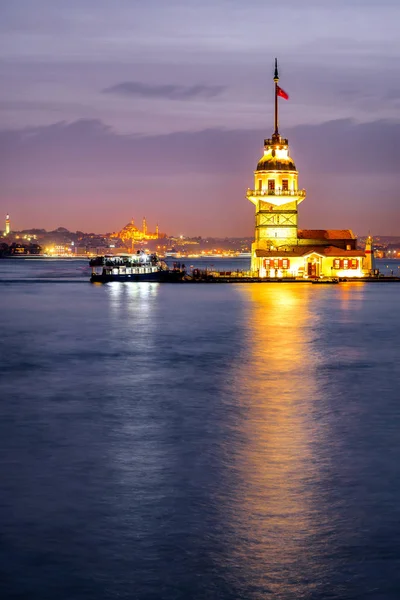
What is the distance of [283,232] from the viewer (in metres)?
97.8

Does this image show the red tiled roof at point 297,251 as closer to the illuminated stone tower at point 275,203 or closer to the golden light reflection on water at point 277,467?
the illuminated stone tower at point 275,203

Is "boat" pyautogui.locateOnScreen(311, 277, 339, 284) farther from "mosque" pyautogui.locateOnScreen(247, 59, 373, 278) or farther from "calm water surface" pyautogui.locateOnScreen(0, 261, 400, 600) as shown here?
"calm water surface" pyautogui.locateOnScreen(0, 261, 400, 600)

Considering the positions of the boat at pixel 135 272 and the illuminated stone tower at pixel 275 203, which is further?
the boat at pixel 135 272

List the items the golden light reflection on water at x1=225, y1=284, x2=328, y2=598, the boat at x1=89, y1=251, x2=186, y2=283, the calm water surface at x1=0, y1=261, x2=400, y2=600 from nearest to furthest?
the calm water surface at x1=0, y1=261, x2=400, y2=600
the golden light reflection on water at x1=225, y1=284, x2=328, y2=598
the boat at x1=89, y1=251, x2=186, y2=283

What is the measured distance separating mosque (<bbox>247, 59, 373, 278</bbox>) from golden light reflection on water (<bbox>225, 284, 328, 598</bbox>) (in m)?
57.2

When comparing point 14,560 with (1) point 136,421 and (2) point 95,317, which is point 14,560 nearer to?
(1) point 136,421

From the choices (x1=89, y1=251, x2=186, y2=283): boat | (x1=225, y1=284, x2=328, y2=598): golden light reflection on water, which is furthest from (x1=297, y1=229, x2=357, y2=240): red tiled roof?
(x1=225, y1=284, x2=328, y2=598): golden light reflection on water

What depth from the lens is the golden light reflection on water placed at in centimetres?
1262

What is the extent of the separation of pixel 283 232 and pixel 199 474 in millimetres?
81905

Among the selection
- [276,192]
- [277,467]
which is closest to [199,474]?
[277,467]

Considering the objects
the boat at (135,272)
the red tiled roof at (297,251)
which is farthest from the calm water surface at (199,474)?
the boat at (135,272)

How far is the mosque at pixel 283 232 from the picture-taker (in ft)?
320

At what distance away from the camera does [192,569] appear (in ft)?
40.3

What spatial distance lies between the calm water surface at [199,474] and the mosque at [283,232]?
57612mm
